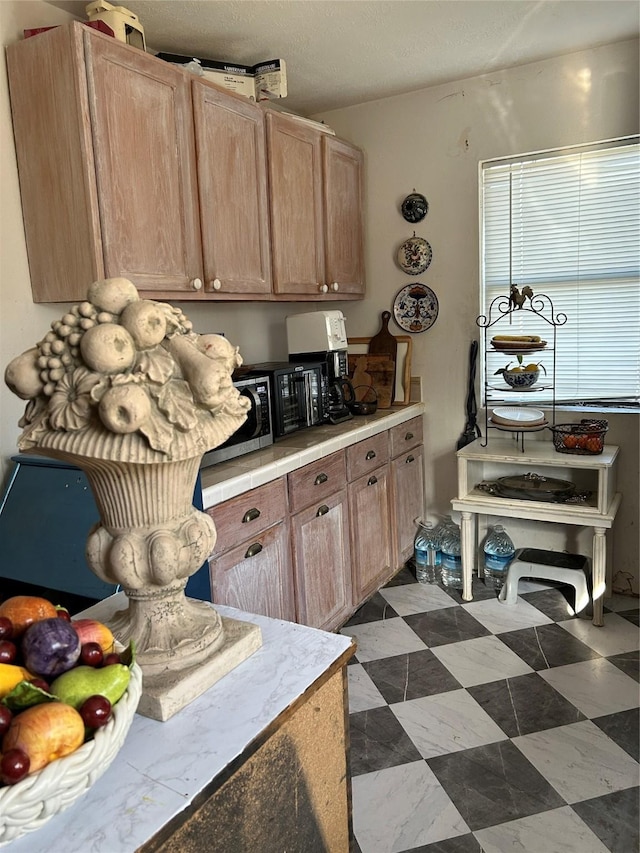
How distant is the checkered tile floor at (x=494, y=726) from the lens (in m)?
1.72

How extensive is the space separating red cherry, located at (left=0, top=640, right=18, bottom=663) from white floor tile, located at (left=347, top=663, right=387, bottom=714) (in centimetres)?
168

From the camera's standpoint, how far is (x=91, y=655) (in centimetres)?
80

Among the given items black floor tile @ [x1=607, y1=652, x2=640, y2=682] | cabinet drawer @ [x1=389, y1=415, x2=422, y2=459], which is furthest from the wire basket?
black floor tile @ [x1=607, y1=652, x2=640, y2=682]

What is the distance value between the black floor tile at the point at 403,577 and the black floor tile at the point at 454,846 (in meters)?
1.58

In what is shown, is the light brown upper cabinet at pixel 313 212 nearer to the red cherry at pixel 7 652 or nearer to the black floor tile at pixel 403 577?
the black floor tile at pixel 403 577

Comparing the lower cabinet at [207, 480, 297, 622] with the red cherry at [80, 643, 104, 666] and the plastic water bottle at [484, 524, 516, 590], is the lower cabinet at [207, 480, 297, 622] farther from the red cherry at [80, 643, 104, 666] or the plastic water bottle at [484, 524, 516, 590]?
the plastic water bottle at [484, 524, 516, 590]

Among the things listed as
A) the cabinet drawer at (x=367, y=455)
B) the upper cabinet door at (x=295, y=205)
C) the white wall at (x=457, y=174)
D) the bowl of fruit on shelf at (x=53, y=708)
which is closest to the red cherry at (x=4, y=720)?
the bowl of fruit on shelf at (x=53, y=708)

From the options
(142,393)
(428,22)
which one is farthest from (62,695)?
(428,22)

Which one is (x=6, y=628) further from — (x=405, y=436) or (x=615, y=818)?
(x=405, y=436)

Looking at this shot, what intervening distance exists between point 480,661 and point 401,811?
0.84 metres

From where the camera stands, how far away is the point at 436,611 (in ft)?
9.65

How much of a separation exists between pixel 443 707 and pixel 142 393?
6.10ft

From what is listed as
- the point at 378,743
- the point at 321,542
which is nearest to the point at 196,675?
the point at 378,743

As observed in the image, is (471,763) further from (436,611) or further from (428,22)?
(428,22)
